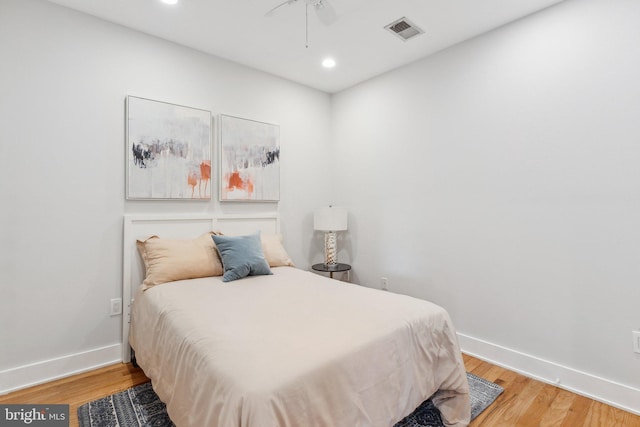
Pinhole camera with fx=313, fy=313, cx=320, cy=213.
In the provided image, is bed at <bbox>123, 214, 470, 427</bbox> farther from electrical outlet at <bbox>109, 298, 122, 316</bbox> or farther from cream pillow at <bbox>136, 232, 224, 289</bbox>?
electrical outlet at <bbox>109, 298, 122, 316</bbox>

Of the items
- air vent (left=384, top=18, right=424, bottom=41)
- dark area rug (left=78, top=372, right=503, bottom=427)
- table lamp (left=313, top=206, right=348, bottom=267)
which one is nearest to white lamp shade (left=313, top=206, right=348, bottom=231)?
table lamp (left=313, top=206, right=348, bottom=267)

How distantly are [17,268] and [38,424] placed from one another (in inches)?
38.8

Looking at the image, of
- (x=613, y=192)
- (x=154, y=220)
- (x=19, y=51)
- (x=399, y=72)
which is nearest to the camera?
(x=613, y=192)

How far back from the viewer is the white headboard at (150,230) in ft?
8.04

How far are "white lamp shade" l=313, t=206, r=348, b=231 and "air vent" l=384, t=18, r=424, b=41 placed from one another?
5.55ft

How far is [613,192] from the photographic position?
1952mm

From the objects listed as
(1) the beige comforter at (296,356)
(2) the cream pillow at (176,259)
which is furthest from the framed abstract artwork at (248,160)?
(1) the beige comforter at (296,356)

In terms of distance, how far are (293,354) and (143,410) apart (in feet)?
4.14

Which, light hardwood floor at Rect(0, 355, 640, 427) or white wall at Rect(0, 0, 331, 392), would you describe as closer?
light hardwood floor at Rect(0, 355, 640, 427)

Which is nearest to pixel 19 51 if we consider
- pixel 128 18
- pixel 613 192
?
pixel 128 18

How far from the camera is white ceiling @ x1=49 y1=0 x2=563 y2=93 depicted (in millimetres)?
2221

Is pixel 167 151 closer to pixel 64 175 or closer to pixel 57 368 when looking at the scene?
pixel 64 175

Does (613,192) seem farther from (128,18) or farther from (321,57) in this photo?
(128,18)

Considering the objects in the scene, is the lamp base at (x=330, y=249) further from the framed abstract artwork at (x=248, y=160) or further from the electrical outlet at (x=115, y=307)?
the electrical outlet at (x=115, y=307)
